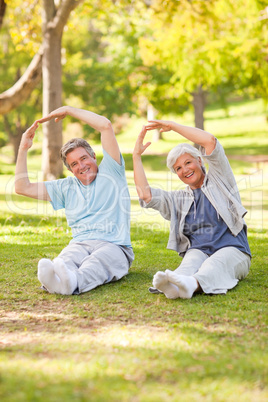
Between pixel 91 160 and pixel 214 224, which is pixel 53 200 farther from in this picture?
pixel 214 224

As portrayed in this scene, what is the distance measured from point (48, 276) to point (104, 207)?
97cm

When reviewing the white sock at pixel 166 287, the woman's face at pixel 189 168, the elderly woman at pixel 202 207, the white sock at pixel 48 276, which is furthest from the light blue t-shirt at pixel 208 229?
the white sock at pixel 48 276

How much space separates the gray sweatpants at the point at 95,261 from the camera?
162 inches

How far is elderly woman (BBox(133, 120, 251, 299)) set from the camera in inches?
163

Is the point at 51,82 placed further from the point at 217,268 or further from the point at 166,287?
the point at 166,287

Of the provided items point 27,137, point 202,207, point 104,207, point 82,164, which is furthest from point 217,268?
point 27,137

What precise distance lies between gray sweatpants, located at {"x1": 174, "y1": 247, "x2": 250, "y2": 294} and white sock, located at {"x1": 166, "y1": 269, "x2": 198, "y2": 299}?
3.7 inches

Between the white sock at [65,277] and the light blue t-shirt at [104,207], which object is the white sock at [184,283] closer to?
A: the white sock at [65,277]

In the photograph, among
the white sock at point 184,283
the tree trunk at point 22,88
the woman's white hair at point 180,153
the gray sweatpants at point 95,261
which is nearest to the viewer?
the white sock at point 184,283

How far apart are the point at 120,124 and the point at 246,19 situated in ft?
71.5

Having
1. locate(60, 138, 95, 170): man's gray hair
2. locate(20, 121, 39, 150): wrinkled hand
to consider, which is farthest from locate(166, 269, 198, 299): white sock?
locate(20, 121, 39, 150): wrinkled hand

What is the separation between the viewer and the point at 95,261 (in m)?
4.21

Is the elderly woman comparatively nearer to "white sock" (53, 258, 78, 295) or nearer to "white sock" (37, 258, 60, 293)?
"white sock" (53, 258, 78, 295)

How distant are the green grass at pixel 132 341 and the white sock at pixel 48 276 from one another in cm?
10
